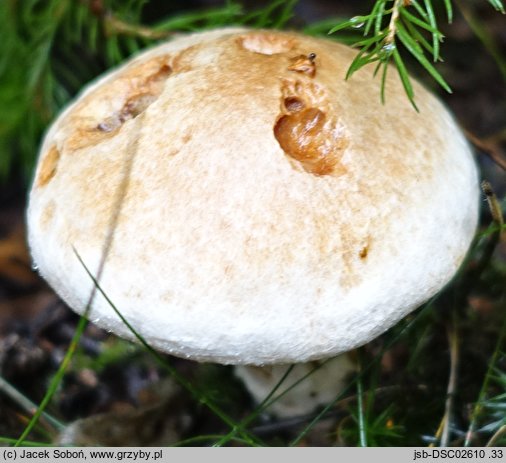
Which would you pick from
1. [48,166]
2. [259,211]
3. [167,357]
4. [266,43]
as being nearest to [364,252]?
[259,211]

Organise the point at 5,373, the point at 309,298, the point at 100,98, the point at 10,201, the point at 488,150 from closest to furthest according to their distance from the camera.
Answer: the point at 309,298, the point at 100,98, the point at 488,150, the point at 5,373, the point at 10,201

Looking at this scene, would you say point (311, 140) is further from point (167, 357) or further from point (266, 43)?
point (167, 357)

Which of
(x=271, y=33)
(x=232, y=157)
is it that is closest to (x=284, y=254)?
(x=232, y=157)

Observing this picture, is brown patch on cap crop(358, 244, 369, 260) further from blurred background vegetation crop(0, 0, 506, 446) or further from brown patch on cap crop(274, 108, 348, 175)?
blurred background vegetation crop(0, 0, 506, 446)

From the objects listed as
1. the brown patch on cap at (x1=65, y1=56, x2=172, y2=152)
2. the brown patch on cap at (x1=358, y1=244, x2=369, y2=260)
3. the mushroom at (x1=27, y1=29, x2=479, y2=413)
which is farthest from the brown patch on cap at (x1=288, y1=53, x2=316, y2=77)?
the brown patch on cap at (x1=358, y1=244, x2=369, y2=260)

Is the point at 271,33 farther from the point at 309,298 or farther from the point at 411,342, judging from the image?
the point at 411,342

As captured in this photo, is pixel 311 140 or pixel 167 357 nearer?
pixel 311 140

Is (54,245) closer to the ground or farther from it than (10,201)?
farther from it
